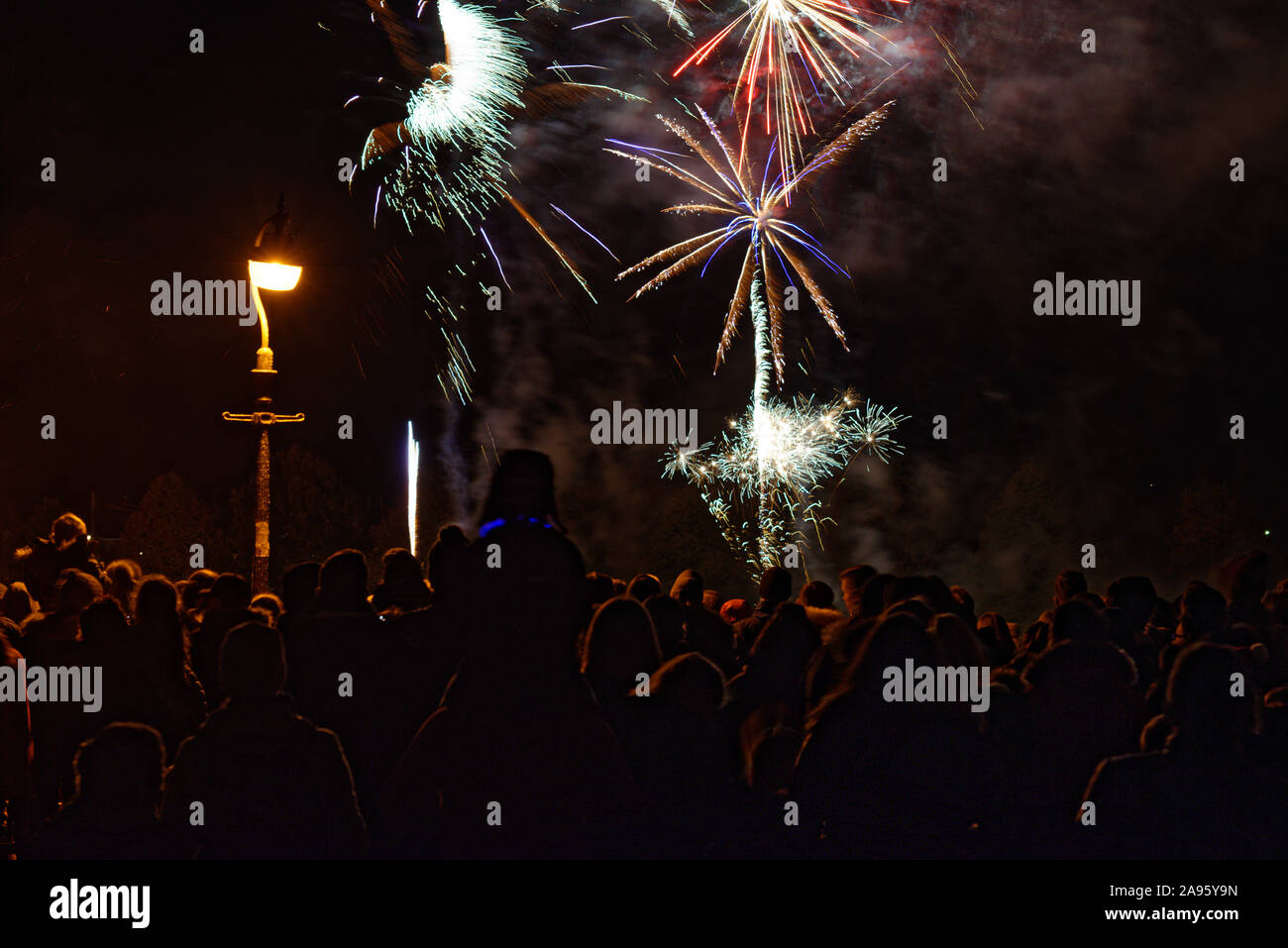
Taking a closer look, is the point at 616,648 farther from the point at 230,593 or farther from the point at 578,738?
the point at 230,593

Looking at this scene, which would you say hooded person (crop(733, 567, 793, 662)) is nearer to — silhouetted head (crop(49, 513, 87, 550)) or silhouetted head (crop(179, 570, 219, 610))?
silhouetted head (crop(179, 570, 219, 610))

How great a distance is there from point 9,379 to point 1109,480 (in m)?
47.7

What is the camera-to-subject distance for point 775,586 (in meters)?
7.19

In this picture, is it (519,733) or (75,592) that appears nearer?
(519,733)

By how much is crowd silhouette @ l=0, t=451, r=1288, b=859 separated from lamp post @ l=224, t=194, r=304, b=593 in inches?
101

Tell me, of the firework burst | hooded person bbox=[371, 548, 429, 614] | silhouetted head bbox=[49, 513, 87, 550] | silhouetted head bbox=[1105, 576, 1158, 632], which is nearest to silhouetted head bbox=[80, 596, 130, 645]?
hooded person bbox=[371, 548, 429, 614]

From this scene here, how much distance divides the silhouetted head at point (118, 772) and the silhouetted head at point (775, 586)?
12.4 feet

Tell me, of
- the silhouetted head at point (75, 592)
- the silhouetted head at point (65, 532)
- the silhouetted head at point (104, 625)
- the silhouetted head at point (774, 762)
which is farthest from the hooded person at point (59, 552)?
the silhouetted head at point (774, 762)

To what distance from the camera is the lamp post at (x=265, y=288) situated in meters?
8.47

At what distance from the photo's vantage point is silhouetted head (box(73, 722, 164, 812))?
483cm

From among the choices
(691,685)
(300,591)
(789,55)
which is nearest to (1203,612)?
(691,685)

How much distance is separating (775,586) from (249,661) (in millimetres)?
3665
